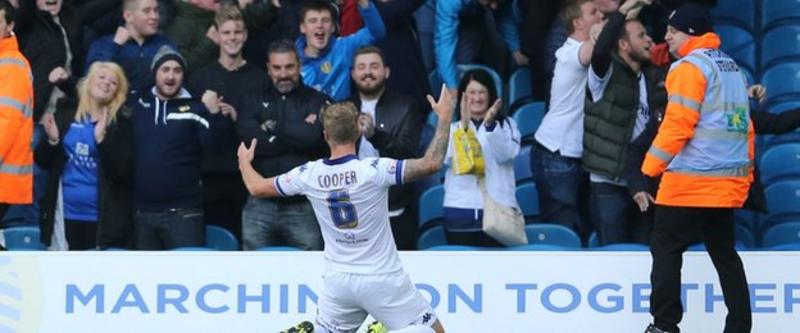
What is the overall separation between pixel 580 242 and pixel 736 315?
2.19 meters

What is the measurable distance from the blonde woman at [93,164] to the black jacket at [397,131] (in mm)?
1543

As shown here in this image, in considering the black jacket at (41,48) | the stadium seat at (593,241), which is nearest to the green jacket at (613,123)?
the stadium seat at (593,241)

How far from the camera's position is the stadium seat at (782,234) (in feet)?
41.7

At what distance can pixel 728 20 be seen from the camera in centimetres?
1335

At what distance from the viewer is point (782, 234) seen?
12.7 meters

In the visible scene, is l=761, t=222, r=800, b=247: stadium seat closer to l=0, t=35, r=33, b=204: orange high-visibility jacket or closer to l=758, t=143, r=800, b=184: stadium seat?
l=758, t=143, r=800, b=184: stadium seat

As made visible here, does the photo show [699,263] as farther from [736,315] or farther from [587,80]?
[587,80]

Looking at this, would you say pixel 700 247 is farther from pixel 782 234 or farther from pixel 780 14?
pixel 780 14

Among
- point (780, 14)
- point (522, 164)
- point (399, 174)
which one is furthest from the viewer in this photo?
point (780, 14)

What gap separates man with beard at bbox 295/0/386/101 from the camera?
40.9 feet

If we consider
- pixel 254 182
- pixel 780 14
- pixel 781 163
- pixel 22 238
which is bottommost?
pixel 22 238

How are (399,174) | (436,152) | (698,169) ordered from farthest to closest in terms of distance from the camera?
(698,169)
(399,174)
(436,152)

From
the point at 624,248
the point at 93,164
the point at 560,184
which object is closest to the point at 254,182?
the point at 624,248

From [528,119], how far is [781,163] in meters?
1.68
